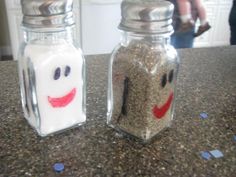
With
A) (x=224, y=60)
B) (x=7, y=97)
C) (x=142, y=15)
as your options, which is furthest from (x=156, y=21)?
(x=224, y=60)

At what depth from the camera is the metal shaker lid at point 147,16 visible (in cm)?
43

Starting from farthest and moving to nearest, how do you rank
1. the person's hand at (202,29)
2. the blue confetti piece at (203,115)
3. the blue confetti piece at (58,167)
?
the person's hand at (202,29) < the blue confetti piece at (203,115) < the blue confetti piece at (58,167)

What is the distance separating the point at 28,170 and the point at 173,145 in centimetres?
22

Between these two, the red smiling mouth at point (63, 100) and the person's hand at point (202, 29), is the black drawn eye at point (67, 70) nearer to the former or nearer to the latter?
the red smiling mouth at point (63, 100)

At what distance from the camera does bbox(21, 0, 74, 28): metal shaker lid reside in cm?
42

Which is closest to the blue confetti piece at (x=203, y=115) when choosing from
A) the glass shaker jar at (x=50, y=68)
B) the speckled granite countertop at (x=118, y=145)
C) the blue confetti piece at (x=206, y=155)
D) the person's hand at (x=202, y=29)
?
the speckled granite countertop at (x=118, y=145)

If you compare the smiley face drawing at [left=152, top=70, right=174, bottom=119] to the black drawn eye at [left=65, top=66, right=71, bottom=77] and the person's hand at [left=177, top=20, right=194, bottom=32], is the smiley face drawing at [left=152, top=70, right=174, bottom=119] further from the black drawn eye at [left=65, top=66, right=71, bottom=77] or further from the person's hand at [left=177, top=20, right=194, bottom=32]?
the person's hand at [left=177, top=20, right=194, bottom=32]

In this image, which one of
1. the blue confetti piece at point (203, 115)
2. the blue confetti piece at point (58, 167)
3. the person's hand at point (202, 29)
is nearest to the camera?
the blue confetti piece at point (58, 167)

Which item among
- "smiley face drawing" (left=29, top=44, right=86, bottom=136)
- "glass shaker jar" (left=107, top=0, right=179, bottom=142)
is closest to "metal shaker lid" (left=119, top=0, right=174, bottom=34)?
"glass shaker jar" (left=107, top=0, right=179, bottom=142)

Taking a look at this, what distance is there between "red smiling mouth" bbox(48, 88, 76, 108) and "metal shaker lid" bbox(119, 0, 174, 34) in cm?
13

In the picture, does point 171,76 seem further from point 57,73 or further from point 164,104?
point 57,73

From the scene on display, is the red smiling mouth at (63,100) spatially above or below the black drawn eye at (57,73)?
below

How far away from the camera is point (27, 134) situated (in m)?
0.49

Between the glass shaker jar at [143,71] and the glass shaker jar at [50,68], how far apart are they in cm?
6
